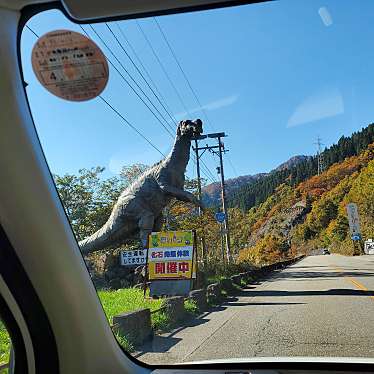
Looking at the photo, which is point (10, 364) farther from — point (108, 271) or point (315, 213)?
point (315, 213)

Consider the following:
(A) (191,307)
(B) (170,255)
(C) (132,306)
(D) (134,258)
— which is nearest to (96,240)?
(C) (132,306)

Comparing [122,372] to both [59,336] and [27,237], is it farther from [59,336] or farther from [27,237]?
[27,237]

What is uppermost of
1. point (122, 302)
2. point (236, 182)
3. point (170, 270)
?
point (236, 182)

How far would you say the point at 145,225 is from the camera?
6.36 meters

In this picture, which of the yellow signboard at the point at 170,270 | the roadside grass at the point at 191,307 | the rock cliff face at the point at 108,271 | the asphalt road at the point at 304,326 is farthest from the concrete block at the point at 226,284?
the rock cliff face at the point at 108,271

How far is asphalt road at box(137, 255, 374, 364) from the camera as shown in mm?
3123

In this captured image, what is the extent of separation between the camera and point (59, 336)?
2404 millimetres

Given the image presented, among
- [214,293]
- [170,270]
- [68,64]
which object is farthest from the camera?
[214,293]

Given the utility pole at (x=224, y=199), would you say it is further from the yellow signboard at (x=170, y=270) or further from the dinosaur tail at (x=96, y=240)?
the dinosaur tail at (x=96, y=240)

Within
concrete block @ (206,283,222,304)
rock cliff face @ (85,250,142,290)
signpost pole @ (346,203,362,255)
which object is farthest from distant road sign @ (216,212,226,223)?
concrete block @ (206,283,222,304)

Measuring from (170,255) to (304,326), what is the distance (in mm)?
2032

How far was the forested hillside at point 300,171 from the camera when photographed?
2943mm

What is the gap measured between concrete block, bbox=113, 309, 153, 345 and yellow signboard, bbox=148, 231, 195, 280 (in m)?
1.16

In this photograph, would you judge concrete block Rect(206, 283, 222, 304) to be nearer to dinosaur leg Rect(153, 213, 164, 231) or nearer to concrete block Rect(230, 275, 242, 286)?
concrete block Rect(230, 275, 242, 286)
